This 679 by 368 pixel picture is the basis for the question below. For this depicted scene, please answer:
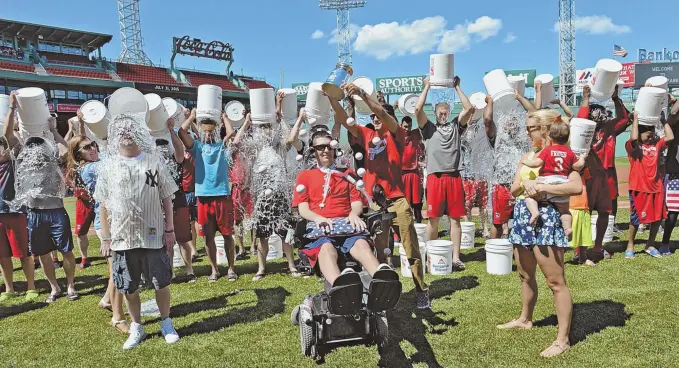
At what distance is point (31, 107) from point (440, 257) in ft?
16.9

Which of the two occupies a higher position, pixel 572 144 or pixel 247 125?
pixel 247 125

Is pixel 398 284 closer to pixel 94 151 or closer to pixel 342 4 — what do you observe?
pixel 94 151

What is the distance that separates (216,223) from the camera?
19.7 ft

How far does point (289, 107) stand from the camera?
240 inches

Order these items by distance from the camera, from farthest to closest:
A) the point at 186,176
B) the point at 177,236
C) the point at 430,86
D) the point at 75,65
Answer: the point at 75,65
the point at 186,176
the point at 177,236
the point at 430,86

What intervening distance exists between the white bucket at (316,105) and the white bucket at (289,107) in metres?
0.89

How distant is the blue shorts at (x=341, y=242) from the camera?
3.55 meters

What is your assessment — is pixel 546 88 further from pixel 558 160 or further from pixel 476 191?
pixel 558 160

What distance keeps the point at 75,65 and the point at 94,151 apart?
38.3 m

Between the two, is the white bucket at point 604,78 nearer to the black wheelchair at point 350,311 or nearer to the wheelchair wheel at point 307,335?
the black wheelchair at point 350,311

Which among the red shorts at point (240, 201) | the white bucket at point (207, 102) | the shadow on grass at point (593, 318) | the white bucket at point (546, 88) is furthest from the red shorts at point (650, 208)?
the white bucket at point (207, 102)

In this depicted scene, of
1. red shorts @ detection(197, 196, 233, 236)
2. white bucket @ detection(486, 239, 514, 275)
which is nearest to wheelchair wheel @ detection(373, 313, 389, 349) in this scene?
white bucket @ detection(486, 239, 514, 275)

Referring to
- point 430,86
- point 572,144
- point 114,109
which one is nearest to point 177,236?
point 114,109

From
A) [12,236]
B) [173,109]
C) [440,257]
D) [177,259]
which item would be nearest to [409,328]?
[440,257]
